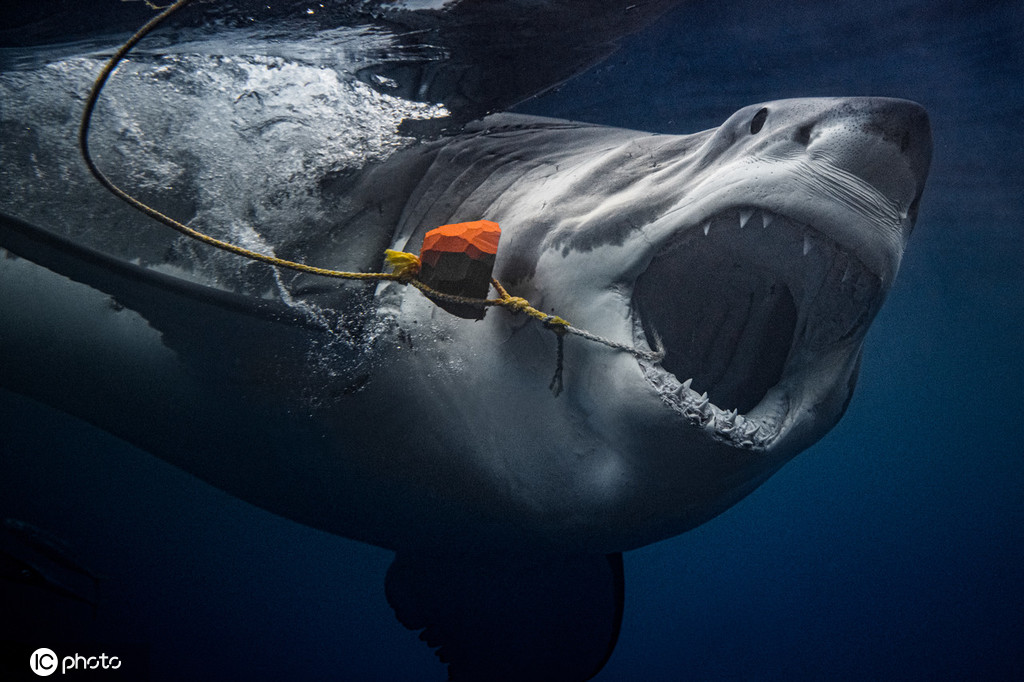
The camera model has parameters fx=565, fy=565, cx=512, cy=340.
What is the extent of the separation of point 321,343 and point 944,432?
244 ft

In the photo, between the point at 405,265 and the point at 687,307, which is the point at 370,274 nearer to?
the point at 405,265

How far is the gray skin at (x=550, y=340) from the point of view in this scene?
1.49m

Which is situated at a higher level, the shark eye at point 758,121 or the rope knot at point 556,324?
the shark eye at point 758,121

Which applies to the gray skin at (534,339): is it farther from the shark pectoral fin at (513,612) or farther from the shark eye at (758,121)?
the shark pectoral fin at (513,612)

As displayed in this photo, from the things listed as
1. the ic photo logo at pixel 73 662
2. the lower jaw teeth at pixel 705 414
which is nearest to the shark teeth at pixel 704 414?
the lower jaw teeth at pixel 705 414

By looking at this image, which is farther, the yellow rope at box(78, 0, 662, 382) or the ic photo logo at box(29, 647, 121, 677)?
the ic photo logo at box(29, 647, 121, 677)

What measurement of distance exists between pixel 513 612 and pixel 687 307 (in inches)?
99.6

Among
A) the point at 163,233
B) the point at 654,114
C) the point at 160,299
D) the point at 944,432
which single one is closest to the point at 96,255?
the point at 160,299

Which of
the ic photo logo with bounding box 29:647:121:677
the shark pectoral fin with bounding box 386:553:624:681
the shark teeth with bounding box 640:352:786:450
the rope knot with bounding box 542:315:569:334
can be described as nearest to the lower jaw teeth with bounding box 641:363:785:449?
the shark teeth with bounding box 640:352:786:450

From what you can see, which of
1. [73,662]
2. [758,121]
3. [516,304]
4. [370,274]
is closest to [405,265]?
[370,274]

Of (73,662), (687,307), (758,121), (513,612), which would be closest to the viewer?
(758,121)

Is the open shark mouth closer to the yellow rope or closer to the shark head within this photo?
the shark head

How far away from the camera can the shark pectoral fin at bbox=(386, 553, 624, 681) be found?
344cm

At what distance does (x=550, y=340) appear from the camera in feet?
5.64
